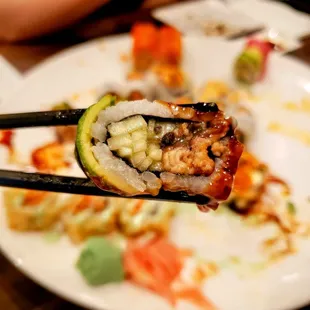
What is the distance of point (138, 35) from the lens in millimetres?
2010

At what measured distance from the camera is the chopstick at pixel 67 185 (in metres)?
0.73

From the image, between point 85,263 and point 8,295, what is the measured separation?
19 cm

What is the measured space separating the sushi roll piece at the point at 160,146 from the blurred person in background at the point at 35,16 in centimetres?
143

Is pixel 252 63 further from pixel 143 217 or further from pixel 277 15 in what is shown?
pixel 143 217

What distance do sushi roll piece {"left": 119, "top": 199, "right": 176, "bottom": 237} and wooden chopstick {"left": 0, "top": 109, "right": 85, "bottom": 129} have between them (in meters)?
0.62

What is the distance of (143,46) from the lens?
199 centimetres

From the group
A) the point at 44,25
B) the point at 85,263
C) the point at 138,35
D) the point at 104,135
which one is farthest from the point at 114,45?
the point at 104,135

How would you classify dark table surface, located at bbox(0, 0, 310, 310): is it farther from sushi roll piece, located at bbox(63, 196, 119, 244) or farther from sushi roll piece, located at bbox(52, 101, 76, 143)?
sushi roll piece, located at bbox(52, 101, 76, 143)

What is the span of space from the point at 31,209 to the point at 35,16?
1.09m

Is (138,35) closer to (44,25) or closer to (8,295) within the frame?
(44,25)

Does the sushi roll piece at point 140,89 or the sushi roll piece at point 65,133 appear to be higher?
the sushi roll piece at point 140,89

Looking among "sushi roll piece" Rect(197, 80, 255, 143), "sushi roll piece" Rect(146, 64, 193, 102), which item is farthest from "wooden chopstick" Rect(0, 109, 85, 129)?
"sushi roll piece" Rect(146, 64, 193, 102)

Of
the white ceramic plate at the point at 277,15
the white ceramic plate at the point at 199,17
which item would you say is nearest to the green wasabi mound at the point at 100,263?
the white ceramic plate at the point at 199,17

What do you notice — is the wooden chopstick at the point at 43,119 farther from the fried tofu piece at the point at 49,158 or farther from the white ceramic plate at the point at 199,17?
the white ceramic plate at the point at 199,17
